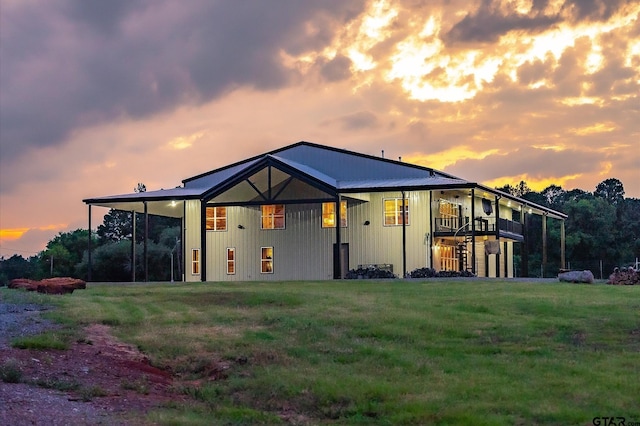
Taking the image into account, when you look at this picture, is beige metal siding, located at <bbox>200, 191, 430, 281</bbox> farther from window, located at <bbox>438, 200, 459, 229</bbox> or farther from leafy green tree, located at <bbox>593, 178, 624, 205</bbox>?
leafy green tree, located at <bbox>593, 178, 624, 205</bbox>

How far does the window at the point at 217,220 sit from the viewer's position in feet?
143

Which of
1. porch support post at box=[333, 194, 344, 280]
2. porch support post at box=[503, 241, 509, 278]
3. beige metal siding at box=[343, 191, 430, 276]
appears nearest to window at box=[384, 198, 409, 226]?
beige metal siding at box=[343, 191, 430, 276]

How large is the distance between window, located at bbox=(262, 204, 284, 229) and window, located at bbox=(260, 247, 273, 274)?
1.21 meters

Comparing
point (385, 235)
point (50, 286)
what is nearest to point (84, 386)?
point (50, 286)

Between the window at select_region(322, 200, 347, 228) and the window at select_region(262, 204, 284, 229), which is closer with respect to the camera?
the window at select_region(322, 200, 347, 228)

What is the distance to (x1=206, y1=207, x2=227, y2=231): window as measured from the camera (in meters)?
43.5

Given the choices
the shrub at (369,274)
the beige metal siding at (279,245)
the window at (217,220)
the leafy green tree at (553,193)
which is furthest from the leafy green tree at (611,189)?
the shrub at (369,274)

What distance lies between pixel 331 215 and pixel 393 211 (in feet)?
10.4

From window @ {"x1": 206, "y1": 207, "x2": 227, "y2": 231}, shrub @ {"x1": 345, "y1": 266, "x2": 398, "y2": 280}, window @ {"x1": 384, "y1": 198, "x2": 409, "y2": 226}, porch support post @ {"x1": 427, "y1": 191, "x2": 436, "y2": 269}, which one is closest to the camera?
shrub @ {"x1": 345, "y1": 266, "x2": 398, "y2": 280}

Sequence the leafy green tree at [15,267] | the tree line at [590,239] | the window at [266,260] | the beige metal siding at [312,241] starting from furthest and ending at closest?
the leafy green tree at [15,267] → the tree line at [590,239] → the window at [266,260] → the beige metal siding at [312,241]

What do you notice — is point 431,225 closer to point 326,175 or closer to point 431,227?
point 431,227

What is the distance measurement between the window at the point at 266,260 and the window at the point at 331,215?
11.2 ft

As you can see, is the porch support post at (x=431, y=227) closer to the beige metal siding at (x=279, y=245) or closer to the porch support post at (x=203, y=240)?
the beige metal siding at (x=279, y=245)

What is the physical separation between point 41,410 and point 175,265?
55.4m
